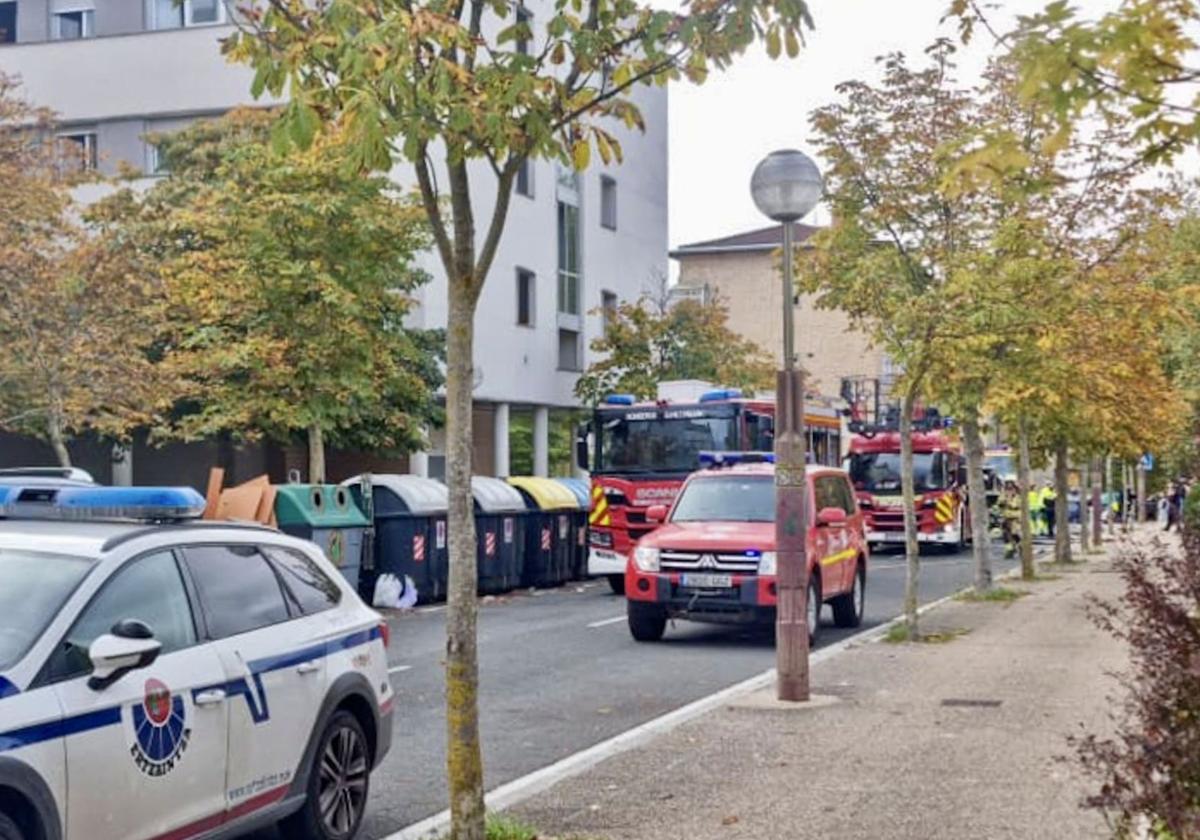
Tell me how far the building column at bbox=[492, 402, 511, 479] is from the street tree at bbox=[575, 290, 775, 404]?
2419 millimetres

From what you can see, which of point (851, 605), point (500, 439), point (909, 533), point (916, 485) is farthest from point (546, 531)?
point (500, 439)

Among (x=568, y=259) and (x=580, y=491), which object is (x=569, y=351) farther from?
(x=580, y=491)

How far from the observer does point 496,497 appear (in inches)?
977

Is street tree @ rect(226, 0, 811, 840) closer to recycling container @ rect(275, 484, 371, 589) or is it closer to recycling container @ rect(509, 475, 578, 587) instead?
recycling container @ rect(275, 484, 371, 589)

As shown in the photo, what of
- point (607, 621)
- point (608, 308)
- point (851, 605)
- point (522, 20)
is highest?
point (608, 308)

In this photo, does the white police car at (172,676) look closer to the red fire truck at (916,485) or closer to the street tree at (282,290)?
the street tree at (282,290)

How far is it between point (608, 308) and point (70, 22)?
15468 millimetres

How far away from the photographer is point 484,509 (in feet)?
79.3

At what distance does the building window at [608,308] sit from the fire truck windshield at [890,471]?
863 centimetres

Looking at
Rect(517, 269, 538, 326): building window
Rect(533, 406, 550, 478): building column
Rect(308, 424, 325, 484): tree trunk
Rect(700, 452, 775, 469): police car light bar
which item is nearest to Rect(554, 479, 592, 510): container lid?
Rect(308, 424, 325, 484): tree trunk

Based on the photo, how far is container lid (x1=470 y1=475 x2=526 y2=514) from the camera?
24344 mm

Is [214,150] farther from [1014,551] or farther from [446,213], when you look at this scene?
[1014,551]

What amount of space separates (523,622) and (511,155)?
13116 millimetres

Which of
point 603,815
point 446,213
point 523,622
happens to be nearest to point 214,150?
point 446,213
